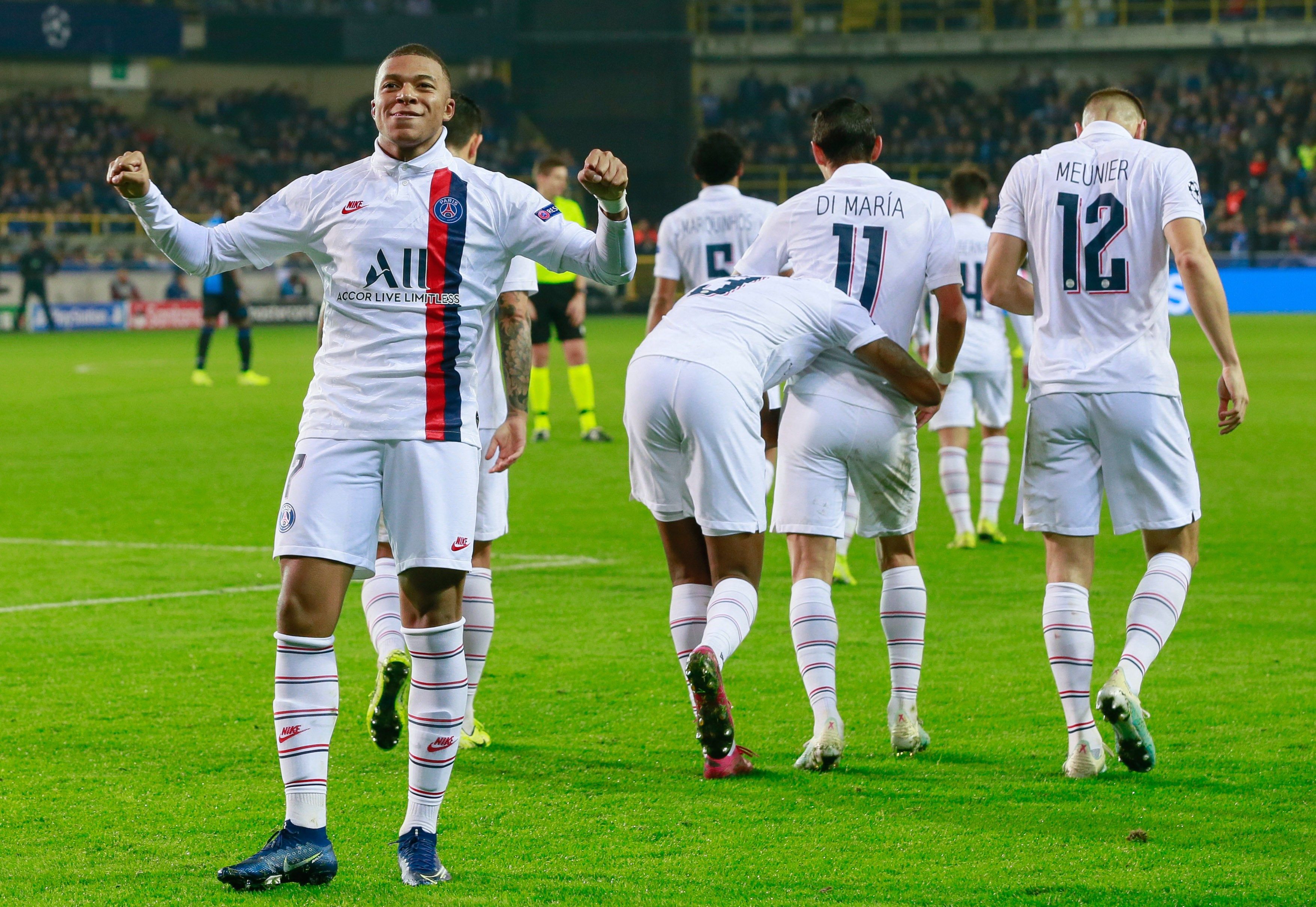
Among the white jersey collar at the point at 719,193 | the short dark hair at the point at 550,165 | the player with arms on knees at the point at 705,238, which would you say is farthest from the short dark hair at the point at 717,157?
the short dark hair at the point at 550,165

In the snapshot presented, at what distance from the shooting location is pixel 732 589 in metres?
5.07

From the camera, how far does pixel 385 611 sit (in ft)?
18.0

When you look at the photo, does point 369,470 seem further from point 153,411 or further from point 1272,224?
point 1272,224

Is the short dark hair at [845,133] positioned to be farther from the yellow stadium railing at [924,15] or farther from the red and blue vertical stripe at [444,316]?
the yellow stadium railing at [924,15]

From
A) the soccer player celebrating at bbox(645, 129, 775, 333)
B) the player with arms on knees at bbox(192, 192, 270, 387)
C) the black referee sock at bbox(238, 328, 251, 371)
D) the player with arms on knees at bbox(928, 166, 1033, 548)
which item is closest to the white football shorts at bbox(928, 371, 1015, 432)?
the player with arms on knees at bbox(928, 166, 1033, 548)

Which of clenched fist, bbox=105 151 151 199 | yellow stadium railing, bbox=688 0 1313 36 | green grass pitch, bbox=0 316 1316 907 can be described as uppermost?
yellow stadium railing, bbox=688 0 1313 36

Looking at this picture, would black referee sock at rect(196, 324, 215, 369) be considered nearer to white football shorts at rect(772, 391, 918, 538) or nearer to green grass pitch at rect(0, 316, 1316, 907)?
green grass pitch at rect(0, 316, 1316, 907)

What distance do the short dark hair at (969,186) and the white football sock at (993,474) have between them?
1.47 meters

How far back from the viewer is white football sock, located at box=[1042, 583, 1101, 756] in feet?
16.6

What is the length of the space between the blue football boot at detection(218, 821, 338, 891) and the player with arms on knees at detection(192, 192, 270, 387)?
14.7 meters

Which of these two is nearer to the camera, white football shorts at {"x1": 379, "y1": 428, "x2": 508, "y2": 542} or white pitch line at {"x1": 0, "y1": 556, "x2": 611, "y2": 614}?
white football shorts at {"x1": 379, "y1": 428, "x2": 508, "y2": 542}

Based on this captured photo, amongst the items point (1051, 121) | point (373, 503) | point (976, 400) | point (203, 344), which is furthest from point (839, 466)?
point (1051, 121)

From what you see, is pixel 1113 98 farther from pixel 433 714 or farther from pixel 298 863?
pixel 298 863

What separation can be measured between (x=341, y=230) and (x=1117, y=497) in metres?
2.51
